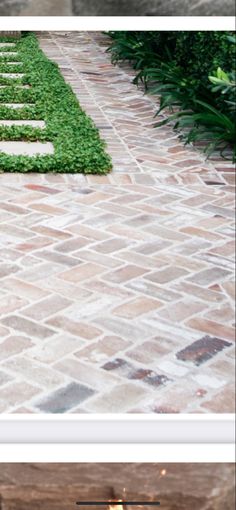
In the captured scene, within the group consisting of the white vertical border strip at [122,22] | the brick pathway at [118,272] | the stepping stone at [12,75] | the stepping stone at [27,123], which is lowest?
the brick pathway at [118,272]

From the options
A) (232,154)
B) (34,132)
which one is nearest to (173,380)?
(232,154)

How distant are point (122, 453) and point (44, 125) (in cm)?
144

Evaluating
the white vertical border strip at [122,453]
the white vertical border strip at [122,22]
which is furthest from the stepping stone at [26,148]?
the white vertical border strip at [122,22]

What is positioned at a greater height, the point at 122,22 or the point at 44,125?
the point at 122,22

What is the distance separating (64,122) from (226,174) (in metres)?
0.63

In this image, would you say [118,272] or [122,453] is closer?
[122,453]

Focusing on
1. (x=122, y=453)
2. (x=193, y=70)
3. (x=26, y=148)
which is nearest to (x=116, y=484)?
(x=122, y=453)

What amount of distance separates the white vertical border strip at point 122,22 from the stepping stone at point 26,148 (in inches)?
69.2

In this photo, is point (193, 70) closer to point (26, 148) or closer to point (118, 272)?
point (118, 272)

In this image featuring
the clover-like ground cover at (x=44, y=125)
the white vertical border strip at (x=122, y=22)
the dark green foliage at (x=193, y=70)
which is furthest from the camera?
the clover-like ground cover at (x=44, y=125)

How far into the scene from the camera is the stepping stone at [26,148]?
7.77ft

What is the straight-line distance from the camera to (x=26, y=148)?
2.42 meters

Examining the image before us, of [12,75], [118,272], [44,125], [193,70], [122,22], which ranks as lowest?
[118,272]

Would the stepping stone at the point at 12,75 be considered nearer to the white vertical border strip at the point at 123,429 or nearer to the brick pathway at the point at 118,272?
the brick pathway at the point at 118,272
